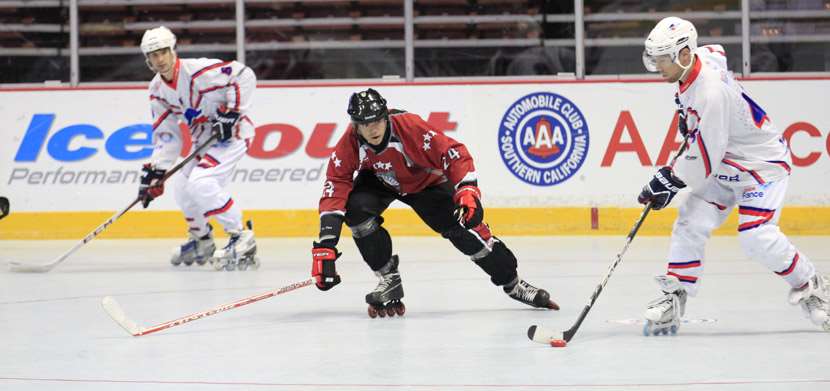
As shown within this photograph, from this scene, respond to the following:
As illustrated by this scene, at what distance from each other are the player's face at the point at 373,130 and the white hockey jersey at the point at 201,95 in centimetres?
254

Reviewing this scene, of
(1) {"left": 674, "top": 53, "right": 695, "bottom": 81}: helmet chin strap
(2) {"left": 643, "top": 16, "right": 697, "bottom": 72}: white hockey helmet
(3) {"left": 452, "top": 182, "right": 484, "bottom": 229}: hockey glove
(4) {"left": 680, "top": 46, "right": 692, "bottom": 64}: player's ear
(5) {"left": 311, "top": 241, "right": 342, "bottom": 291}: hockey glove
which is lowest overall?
(5) {"left": 311, "top": 241, "right": 342, "bottom": 291}: hockey glove

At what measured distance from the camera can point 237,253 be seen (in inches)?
273

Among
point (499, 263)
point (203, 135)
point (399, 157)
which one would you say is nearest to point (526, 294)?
point (499, 263)

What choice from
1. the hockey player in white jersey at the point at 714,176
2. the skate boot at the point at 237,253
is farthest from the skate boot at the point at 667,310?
the skate boot at the point at 237,253

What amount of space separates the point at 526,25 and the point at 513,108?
108 cm

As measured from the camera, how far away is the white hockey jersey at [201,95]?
274 inches

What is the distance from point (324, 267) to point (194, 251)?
2.85 m

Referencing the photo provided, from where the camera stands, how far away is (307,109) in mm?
9039

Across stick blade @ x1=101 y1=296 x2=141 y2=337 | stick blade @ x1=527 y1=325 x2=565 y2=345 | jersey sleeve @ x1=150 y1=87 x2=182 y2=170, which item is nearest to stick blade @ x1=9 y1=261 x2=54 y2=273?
jersey sleeve @ x1=150 y1=87 x2=182 y2=170

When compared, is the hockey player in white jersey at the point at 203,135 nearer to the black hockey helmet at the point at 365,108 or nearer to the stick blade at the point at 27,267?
the stick blade at the point at 27,267

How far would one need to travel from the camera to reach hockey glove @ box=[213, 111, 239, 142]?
6.91m

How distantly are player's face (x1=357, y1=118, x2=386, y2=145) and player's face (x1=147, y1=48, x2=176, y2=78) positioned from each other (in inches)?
98.0

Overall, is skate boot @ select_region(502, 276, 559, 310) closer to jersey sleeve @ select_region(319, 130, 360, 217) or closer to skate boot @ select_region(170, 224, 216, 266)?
jersey sleeve @ select_region(319, 130, 360, 217)

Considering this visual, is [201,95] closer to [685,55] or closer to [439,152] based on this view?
[439,152]
